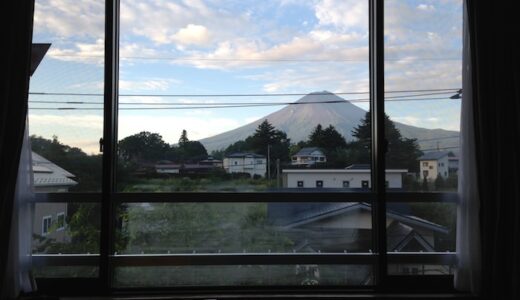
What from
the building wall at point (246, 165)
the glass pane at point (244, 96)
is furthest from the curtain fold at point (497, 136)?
the building wall at point (246, 165)

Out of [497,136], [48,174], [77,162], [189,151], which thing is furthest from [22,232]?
[497,136]

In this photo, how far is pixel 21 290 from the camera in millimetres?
2205

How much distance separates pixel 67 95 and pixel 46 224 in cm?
85

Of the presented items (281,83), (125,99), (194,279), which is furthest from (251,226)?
(125,99)

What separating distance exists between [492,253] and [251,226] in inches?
58.1

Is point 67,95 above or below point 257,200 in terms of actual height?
above

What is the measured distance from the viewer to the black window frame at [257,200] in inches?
92.8

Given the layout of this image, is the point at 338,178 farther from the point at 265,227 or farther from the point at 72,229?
the point at 72,229

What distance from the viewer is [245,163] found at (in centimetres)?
252

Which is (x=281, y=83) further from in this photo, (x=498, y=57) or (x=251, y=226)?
(x=498, y=57)

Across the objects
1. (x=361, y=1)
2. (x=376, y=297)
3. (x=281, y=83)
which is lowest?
(x=376, y=297)

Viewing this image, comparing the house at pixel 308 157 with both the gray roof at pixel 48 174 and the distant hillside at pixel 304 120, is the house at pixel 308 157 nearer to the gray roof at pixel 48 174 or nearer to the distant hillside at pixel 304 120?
the distant hillside at pixel 304 120

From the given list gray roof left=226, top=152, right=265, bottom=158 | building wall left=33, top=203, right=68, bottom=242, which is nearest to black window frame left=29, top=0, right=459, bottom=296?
building wall left=33, top=203, right=68, bottom=242

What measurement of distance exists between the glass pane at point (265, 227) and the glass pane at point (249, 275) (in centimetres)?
11
